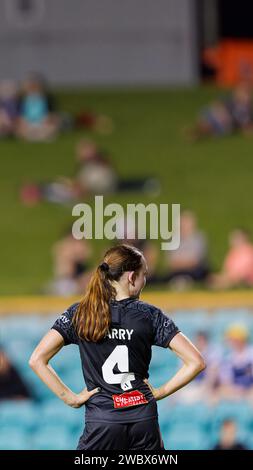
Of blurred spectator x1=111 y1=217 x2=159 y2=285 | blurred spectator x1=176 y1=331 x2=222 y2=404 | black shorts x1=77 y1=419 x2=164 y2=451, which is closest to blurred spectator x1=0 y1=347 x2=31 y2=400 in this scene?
blurred spectator x1=176 y1=331 x2=222 y2=404

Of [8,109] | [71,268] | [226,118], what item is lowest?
[71,268]

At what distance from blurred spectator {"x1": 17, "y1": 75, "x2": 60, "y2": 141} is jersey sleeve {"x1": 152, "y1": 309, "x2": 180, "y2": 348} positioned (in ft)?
43.3

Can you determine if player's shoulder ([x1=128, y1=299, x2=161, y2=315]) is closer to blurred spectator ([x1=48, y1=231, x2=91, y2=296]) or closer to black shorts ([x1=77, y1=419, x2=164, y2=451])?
black shorts ([x1=77, y1=419, x2=164, y2=451])

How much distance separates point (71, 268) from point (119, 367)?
940 centimetres

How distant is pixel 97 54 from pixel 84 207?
5619mm

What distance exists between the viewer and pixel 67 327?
5641 millimetres

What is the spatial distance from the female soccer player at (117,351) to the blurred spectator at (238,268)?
9.17 metres

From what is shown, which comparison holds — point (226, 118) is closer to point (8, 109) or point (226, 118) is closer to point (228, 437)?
point (8, 109)

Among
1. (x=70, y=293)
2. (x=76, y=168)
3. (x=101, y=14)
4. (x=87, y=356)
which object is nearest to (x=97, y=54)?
(x=101, y=14)

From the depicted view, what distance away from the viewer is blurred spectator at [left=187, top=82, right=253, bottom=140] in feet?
62.8

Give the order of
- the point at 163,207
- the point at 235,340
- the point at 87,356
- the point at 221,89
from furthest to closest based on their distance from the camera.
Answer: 1. the point at 221,89
2. the point at 163,207
3. the point at 235,340
4. the point at 87,356

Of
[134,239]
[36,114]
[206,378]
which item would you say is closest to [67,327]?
[206,378]

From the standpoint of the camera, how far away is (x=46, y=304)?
47.1 feet

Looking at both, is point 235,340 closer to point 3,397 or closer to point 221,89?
point 3,397
